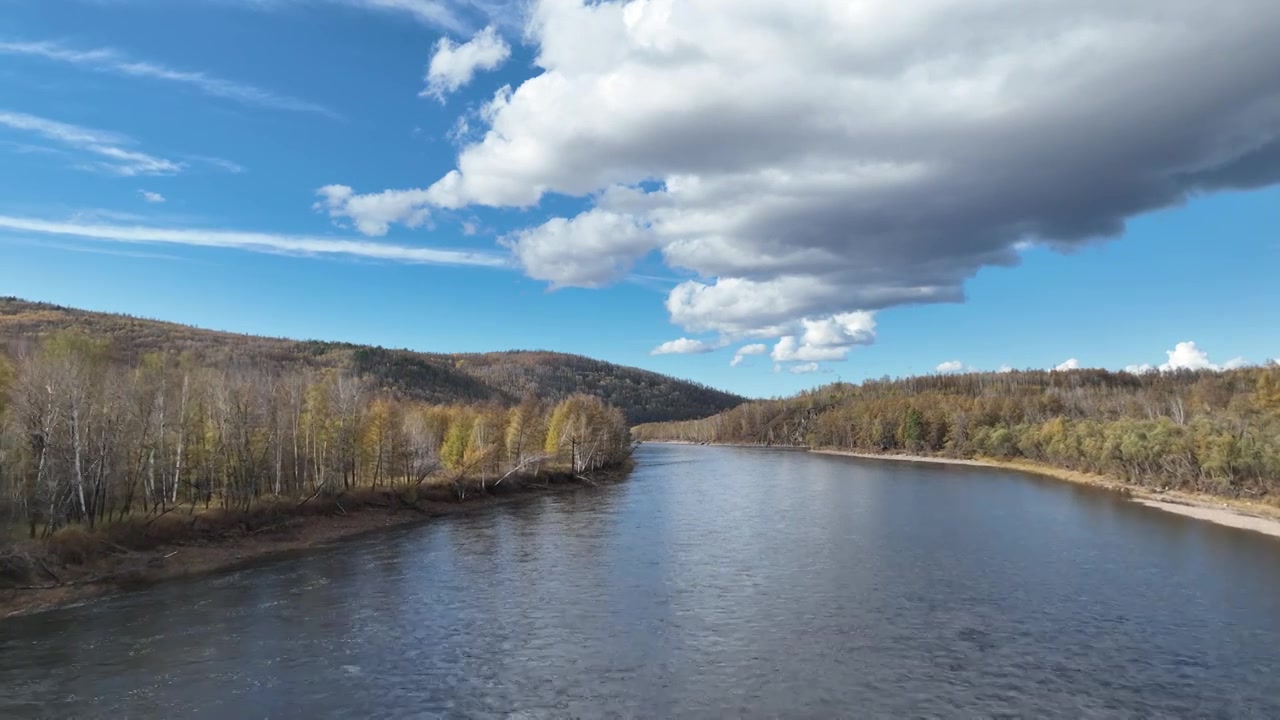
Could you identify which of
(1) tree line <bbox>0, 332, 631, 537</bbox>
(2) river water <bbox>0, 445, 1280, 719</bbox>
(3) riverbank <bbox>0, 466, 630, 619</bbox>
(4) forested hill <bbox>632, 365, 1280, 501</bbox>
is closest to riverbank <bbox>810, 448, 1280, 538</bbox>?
(4) forested hill <bbox>632, 365, 1280, 501</bbox>

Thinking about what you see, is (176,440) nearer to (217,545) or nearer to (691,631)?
(217,545)

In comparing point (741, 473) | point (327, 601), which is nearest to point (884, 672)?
point (327, 601)

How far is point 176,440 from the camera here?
2078 inches

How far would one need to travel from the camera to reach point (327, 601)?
115 ft

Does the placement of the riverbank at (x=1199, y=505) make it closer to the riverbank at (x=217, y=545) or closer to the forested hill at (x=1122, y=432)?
the forested hill at (x=1122, y=432)

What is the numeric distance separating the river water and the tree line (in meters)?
11.5

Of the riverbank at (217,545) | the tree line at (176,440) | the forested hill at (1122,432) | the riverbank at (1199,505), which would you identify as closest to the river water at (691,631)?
the riverbank at (217,545)

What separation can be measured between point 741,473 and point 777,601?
8433cm

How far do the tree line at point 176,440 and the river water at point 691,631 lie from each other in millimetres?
11475

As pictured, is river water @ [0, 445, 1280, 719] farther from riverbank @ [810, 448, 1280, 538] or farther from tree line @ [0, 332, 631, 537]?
tree line @ [0, 332, 631, 537]

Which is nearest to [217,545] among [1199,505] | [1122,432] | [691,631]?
[691,631]

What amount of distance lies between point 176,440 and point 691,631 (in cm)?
4403

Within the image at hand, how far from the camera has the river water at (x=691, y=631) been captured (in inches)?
883

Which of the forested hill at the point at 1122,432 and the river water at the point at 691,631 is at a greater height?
the forested hill at the point at 1122,432
